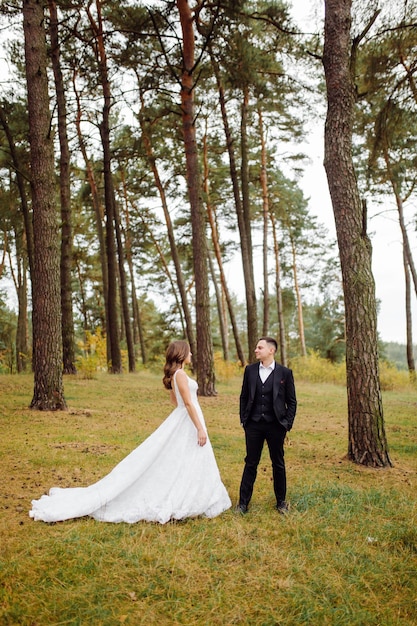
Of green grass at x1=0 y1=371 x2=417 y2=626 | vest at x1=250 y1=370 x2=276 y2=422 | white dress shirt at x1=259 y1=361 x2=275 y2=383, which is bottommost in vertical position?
green grass at x1=0 y1=371 x2=417 y2=626

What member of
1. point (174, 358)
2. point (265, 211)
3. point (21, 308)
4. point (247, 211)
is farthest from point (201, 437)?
Result: point (21, 308)

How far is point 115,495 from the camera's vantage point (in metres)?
4.91

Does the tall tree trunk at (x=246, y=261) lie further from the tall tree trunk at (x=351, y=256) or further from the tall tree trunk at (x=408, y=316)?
the tall tree trunk at (x=351, y=256)

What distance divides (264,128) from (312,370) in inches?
455

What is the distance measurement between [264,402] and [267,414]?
0.13 meters

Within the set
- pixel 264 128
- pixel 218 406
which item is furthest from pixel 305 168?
pixel 218 406

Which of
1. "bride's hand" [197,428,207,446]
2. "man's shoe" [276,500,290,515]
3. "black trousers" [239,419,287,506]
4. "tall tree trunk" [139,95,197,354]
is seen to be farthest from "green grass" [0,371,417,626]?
"tall tree trunk" [139,95,197,354]

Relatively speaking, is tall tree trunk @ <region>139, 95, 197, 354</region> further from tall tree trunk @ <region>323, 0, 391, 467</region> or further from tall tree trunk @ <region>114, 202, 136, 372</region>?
tall tree trunk @ <region>323, 0, 391, 467</region>

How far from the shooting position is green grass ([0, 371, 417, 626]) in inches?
130

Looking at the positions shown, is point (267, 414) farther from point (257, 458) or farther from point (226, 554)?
point (226, 554)

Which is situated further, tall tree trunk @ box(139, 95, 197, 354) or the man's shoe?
tall tree trunk @ box(139, 95, 197, 354)

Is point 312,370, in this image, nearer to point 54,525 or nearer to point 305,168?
point 305,168

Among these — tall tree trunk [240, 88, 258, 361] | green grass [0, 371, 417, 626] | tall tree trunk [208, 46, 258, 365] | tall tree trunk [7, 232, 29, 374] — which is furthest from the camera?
tall tree trunk [7, 232, 29, 374]

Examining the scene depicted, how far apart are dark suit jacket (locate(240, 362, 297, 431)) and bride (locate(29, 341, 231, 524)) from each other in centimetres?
56
